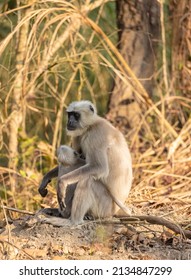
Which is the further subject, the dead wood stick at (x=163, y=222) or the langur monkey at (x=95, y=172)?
the langur monkey at (x=95, y=172)

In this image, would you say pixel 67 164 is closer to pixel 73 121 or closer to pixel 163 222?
pixel 73 121

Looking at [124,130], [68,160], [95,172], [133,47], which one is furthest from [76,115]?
[133,47]

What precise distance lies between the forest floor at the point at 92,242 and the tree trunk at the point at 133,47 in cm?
322

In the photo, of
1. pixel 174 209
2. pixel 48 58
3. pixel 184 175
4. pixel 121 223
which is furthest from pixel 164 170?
pixel 121 223

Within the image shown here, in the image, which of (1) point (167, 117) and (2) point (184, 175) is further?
(1) point (167, 117)

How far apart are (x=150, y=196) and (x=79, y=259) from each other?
7.01 feet

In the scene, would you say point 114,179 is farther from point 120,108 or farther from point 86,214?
point 120,108

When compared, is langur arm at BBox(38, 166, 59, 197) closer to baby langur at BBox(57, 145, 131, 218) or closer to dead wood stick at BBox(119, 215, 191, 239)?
baby langur at BBox(57, 145, 131, 218)

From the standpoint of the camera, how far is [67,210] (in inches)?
232

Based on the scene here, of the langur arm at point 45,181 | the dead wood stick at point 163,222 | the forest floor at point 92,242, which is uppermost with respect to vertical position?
the langur arm at point 45,181

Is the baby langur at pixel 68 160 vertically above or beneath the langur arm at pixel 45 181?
above

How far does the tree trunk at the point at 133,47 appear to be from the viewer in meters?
8.94

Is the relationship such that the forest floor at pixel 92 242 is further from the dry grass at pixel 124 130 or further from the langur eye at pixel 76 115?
the langur eye at pixel 76 115

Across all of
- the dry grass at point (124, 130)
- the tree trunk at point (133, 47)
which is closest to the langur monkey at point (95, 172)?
the dry grass at point (124, 130)
